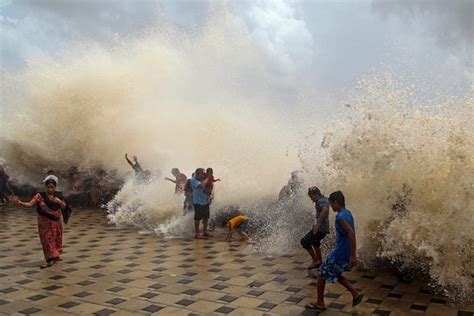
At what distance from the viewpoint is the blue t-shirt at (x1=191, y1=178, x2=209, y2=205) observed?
28.7 ft

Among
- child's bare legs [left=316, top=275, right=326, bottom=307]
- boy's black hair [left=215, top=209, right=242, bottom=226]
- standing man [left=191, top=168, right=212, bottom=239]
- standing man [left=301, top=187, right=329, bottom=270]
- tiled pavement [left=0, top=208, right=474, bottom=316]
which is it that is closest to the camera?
child's bare legs [left=316, top=275, right=326, bottom=307]

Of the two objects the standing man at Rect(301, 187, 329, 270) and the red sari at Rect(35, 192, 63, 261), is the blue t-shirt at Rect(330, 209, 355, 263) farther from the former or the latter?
the red sari at Rect(35, 192, 63, 261)

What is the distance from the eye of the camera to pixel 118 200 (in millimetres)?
12422

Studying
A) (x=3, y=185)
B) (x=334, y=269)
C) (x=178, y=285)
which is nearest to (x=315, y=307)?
(x=334, y=269)

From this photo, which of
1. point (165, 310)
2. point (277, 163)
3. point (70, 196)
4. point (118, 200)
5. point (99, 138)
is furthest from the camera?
point (99, 138)

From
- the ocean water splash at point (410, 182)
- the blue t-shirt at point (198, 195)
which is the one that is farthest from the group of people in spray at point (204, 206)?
the ocean water splash at point (410, 182)

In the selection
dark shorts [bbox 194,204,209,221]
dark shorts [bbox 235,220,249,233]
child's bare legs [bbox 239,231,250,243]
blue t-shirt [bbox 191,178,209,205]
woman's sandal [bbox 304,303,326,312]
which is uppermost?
blue t-shirt [bbox 191,178,209,205]

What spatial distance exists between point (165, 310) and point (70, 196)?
11.1m

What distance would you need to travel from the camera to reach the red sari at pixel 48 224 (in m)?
6.54

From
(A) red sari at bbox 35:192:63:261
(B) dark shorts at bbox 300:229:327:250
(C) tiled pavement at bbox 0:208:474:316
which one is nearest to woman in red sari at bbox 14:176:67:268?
(A) red sari at bbox 35:192:63:261

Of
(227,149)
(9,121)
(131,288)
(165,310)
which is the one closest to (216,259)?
(131,288)

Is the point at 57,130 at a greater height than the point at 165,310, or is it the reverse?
the point at 57,130

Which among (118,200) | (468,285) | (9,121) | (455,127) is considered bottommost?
(468,285)

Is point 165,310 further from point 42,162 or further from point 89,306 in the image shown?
point 42,162
